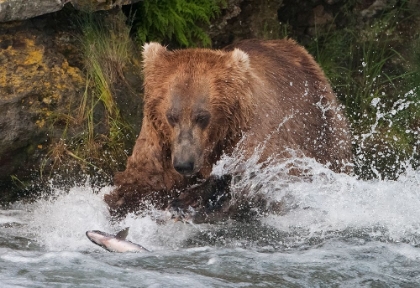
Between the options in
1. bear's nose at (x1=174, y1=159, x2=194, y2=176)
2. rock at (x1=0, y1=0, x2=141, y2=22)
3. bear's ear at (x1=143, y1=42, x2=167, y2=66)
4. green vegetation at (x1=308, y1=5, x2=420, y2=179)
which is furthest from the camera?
green vegetation at (x1=308, y1=5, x2=420, y2=179)

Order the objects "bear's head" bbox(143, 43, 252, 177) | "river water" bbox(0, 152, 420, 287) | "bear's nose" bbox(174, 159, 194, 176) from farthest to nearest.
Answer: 1. "bear's head" bbox(143, 43, 252, 177)
2. "bear's nose" bbox(174, 159, 194, 176)
3. "river water" bbox(0, 152, 420, 287)

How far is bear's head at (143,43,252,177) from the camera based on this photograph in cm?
687

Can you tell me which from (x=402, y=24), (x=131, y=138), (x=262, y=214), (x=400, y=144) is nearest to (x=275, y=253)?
(x=262, y=214)

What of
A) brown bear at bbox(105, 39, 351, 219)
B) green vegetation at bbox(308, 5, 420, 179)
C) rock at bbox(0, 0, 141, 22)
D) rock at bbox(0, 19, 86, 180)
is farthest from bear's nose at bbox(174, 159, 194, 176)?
green vegetation at bbox(308, 5, 420, 179)

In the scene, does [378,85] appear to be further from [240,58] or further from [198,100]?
[198,100]

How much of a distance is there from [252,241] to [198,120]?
87 cm

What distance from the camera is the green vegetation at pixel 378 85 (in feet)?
30.7

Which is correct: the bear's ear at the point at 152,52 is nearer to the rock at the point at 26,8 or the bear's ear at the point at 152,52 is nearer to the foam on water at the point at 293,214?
the foam on water at the point at 293,214

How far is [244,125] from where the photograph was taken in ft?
23.4

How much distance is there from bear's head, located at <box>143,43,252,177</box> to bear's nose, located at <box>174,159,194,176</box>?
20mm

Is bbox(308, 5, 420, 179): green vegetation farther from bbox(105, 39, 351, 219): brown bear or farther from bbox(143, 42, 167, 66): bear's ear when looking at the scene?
bbox(143, 42, 167, 66): bear's ear

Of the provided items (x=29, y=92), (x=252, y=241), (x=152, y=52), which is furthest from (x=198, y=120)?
(x=29, y=92)

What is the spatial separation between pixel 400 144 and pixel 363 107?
0.50 meters

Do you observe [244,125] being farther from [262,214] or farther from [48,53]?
[48,53]
